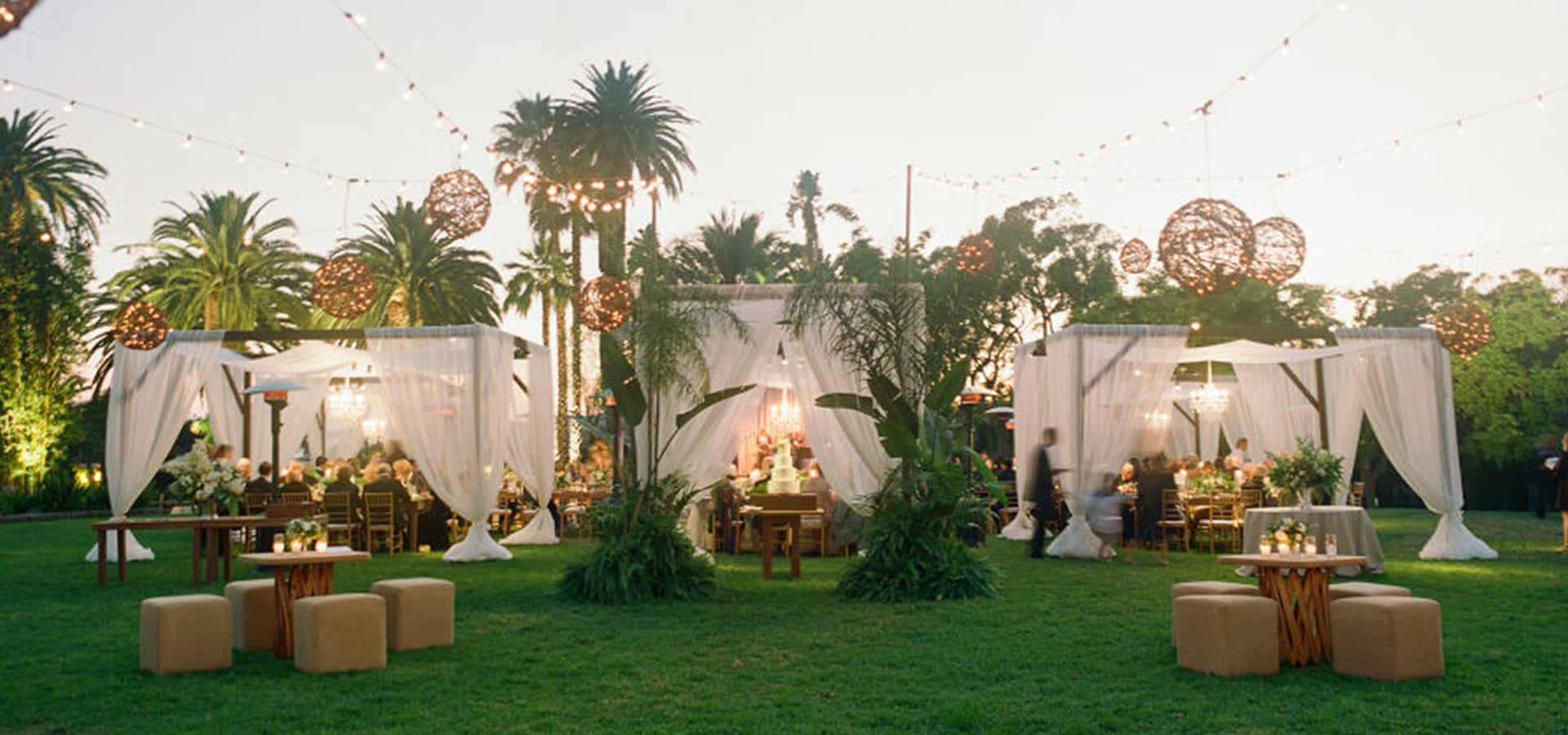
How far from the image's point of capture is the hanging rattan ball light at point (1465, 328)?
519 inches

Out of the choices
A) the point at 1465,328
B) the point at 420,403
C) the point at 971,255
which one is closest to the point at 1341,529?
the point at 1465,328

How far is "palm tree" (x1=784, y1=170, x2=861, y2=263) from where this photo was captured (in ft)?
123

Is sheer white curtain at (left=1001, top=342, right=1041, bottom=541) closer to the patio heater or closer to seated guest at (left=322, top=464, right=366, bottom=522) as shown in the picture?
seated guest at (left=322, top=464, right=366, bottom=522)

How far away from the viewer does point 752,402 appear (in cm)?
1311

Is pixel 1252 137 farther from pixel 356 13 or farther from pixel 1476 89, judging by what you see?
pixel 356 13

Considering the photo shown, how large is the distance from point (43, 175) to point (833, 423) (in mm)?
26450

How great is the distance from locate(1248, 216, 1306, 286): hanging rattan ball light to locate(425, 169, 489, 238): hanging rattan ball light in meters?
7.28

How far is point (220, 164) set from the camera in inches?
621

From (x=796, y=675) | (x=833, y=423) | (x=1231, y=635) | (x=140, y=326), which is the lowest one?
(x=796, y=675)

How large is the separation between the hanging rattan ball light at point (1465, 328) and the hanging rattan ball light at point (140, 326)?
14.9 metres

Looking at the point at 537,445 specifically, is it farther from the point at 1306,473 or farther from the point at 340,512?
the point at 1306,473

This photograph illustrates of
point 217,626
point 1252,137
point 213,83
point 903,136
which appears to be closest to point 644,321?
point 217,626

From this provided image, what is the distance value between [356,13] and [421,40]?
4.14ft

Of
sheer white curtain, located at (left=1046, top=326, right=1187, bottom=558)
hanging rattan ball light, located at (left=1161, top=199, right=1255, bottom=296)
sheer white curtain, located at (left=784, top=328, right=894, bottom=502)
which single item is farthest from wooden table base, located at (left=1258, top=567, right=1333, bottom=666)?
sheer white curtain, located at (left=1046, top=326, right=1187, bottom=558)
